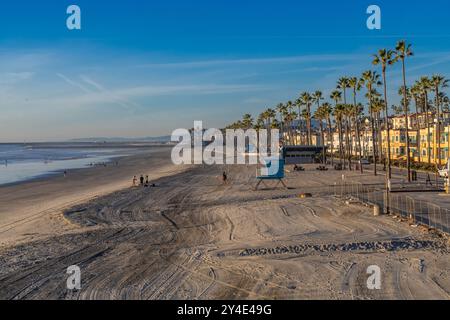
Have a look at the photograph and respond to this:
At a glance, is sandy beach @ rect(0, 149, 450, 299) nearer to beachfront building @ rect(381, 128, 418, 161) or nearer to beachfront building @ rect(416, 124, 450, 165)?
beachfront building @ rect(416, 124, 450, 165)

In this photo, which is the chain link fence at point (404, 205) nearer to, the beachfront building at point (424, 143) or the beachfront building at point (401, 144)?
the beachfront building at point (424, 143)

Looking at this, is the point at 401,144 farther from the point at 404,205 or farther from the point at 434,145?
the point at 404,205

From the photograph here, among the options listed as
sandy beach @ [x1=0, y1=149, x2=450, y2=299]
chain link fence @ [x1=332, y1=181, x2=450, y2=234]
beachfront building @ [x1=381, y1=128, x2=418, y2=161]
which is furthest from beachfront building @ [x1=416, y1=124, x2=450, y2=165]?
sandy beach @ [x1=0, y1=149, x2=450, y2=299]

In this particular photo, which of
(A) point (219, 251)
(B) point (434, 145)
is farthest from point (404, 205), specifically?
(B) point (434, 145)
